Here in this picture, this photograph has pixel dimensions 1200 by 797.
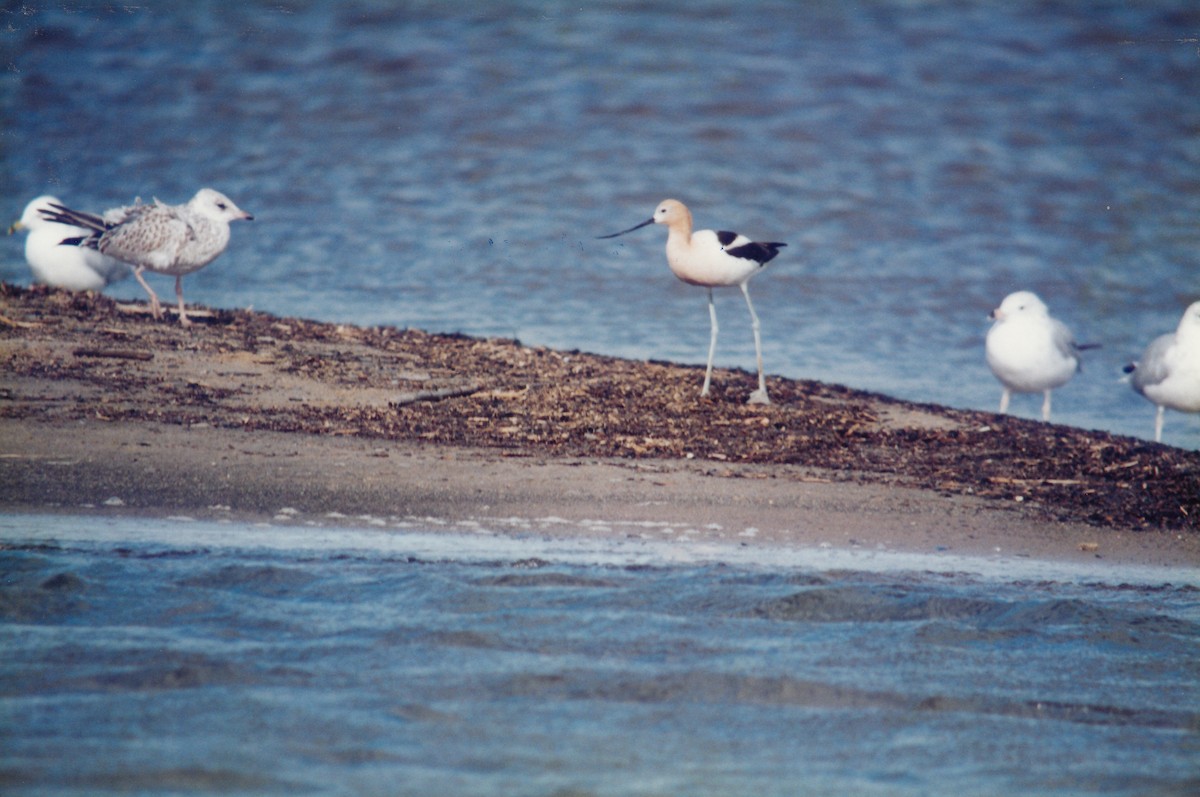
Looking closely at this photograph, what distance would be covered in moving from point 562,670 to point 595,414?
365cm

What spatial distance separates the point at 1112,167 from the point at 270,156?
8120 millimetres

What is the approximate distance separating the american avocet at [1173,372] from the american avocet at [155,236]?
644 centimetres

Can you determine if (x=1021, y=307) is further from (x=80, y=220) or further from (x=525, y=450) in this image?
(x=80, y=220)

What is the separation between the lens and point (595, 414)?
711 cm

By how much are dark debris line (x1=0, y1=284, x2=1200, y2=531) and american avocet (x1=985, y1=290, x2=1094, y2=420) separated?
1258mm

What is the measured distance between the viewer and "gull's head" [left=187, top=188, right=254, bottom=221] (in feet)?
32.1

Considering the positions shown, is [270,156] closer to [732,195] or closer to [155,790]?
[732,195]

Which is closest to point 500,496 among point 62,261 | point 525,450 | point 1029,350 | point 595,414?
point 525,450

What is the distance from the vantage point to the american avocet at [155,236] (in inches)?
366

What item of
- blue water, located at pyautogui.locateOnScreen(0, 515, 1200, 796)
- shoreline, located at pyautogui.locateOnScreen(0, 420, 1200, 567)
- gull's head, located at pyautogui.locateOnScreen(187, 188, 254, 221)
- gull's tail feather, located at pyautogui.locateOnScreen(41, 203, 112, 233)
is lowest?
blue water, located at pyautogui.locateOnScreen(0, 515, 1200, 796)

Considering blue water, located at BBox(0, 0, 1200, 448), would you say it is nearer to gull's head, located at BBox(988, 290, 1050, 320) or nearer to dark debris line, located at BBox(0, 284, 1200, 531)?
gull's head, located at BBox(988, 290, 1050, 320)

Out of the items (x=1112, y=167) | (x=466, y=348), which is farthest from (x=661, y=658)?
(x=1112, y=167)

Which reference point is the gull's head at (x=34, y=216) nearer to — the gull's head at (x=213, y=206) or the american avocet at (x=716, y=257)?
the gull's head at (x=213, y=206)

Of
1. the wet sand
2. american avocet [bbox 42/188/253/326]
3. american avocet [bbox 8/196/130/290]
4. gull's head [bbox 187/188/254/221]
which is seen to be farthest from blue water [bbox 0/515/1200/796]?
american avocet [bbox 8/196/130/290]
